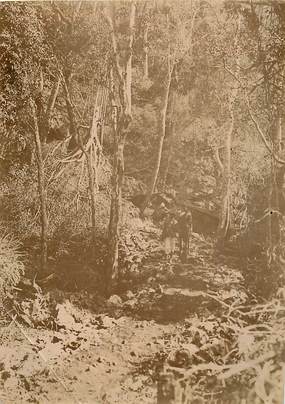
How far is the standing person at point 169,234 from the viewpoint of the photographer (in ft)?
6.86

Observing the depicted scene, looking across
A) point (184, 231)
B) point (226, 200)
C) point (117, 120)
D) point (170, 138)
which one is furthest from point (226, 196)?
point (117, 120)

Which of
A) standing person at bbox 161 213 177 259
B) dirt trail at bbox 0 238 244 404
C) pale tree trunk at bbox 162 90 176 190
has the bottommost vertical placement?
dirt trail at bbox 0 238 244 404

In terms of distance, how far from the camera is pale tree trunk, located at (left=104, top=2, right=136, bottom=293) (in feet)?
6.95

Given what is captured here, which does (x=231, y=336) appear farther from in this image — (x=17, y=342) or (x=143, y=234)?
(x=17, y=342)

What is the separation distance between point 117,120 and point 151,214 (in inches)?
16.2

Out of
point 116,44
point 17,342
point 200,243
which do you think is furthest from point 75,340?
point 116,44

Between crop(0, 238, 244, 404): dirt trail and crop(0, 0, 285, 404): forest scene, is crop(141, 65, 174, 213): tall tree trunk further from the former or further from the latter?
crop(0, 238, 244, 404): dirt trail

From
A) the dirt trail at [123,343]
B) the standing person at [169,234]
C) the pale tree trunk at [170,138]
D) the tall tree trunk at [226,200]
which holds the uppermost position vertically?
the pale tree trunk at [170,138]

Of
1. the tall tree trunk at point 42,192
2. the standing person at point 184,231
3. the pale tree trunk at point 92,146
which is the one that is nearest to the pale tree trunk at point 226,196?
the standing person at point 184,231

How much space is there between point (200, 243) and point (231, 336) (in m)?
0.38

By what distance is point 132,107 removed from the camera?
214cm

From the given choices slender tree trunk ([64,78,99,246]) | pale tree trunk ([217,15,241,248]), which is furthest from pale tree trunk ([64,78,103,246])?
pale tree trunk ([217,15,241,248])

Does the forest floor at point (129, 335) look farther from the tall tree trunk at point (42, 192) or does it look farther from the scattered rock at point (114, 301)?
the tall tree trunk at point (42, 192)

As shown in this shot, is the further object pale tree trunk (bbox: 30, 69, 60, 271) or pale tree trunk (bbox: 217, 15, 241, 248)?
pale tree trunk (bbox: 30, 69, 60, 271)
